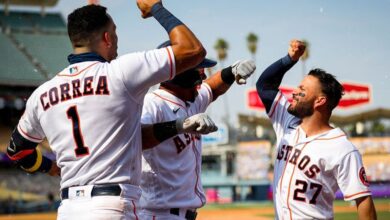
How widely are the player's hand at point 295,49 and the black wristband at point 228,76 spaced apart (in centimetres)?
53

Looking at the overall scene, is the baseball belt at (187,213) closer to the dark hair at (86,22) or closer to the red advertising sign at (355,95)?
the dark hair at (86,22)

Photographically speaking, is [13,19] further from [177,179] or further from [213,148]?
[177,179]

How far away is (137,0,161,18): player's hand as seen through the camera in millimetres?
3266

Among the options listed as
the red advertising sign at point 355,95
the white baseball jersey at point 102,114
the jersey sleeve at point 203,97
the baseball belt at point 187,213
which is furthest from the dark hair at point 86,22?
the red advertising sign at point 355,95

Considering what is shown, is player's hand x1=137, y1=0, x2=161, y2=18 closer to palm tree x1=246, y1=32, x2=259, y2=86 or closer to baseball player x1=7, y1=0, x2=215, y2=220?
baseball player x1=7, y1=0, x2=215, y2=220

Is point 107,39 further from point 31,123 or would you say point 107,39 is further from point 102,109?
point 31,123

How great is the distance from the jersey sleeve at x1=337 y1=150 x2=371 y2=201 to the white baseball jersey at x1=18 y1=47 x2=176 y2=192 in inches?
56.9

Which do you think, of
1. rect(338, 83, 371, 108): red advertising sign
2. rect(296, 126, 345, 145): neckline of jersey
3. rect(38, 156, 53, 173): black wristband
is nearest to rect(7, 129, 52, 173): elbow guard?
rect(38, 156, 53, 173): black wristband

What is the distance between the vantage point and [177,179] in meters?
4.15

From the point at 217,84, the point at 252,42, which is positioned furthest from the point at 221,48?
the point at 217,84

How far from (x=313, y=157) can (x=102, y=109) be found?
1.62m

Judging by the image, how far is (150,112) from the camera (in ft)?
13.4

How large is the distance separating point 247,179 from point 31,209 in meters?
15.8

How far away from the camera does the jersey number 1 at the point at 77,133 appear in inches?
120
